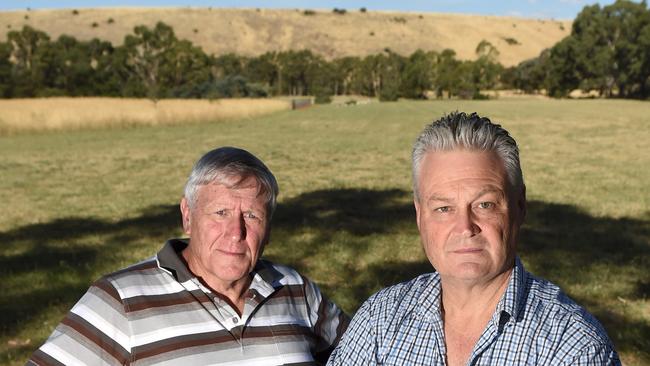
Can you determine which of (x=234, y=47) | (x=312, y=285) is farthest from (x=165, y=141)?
(x=234, y=47)

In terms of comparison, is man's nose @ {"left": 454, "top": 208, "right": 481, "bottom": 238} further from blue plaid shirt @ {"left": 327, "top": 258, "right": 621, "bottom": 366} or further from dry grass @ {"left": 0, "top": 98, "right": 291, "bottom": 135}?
dry grass @ {"left": 0, "top": 98, "right": 291, "bottom": 135}

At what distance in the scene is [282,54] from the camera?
8488 cm

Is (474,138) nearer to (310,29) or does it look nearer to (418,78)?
(418,78)

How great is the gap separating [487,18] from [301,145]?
136m

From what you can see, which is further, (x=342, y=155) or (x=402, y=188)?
(x=342, y=155)

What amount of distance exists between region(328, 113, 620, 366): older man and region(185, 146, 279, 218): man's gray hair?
77 cm

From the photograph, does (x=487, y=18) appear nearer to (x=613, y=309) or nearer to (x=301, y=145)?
(x=301, y=145)

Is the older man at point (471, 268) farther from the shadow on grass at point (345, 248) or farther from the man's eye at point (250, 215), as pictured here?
the shadow on grass at point (345, 248)

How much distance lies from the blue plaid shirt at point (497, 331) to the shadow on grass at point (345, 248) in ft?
9.64

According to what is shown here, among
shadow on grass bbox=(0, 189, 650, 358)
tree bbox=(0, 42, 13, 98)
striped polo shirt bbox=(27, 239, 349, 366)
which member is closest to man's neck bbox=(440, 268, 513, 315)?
striped polo shirt bbox=(27, 239, 349, 366)

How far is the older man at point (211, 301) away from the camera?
2.25 meters

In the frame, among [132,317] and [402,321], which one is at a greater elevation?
[402,321]

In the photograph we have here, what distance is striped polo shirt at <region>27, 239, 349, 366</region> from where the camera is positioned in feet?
7.23

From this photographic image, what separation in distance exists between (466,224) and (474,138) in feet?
0.81
